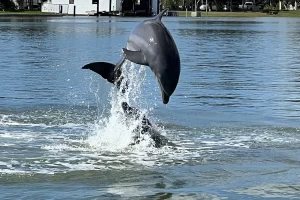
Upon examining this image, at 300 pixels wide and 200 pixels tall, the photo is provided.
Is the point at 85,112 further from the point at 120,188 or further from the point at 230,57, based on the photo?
the point at 230,57

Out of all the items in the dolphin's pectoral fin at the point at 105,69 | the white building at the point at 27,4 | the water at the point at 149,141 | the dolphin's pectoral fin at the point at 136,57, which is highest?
the dolphin's pectoral fin at the point at 136,57

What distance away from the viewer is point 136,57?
46.9ft

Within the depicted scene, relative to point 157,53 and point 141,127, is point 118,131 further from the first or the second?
point 157,53

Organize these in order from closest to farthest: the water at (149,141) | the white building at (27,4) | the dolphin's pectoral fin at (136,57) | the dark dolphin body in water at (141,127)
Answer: the water at (149,141)
the dolphin's pectoral fin at (136,57)
the dark dolphin body in water at (141,127)
the white building at (27,4)

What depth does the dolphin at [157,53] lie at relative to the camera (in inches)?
557

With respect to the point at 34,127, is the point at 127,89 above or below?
above

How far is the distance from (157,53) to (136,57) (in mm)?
354

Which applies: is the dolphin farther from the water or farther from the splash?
the water

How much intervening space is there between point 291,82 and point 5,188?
18666 mm

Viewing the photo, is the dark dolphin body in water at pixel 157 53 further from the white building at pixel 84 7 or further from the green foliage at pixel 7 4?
the white building at pixel 84 7

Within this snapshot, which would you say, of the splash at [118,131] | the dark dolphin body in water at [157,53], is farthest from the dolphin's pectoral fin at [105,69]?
the splash at [118,131]

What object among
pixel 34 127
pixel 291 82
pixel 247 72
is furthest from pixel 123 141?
pixel 247 72

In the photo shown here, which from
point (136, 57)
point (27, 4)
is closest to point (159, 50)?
point (136, 57)

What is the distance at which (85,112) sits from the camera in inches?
869
